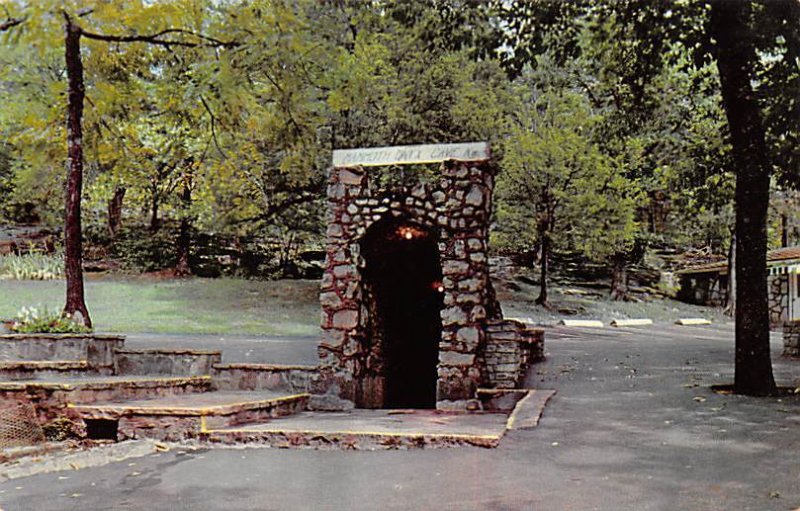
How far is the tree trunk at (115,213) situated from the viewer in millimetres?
25500

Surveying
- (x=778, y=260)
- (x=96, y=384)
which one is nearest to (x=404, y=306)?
(x=96, y=384)

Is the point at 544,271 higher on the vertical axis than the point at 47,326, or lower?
higher

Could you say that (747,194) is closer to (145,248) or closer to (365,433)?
(365,433)

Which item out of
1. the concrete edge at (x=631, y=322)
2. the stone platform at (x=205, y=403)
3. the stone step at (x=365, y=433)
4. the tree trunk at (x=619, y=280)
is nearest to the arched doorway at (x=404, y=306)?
the stone platform at (x=205, y=403)

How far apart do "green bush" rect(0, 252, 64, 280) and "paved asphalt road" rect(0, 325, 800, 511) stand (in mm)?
17827

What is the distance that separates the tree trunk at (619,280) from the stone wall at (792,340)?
13.8m

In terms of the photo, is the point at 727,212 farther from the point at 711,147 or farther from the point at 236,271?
the point at 236,271

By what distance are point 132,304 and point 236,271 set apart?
506 cm

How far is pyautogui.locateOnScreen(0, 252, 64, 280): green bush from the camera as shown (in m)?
22.5

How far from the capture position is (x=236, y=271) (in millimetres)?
25547

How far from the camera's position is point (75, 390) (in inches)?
319

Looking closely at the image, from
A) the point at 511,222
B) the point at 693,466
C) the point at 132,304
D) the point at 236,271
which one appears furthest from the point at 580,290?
the point at 693,466

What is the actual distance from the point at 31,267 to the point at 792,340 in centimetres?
2035

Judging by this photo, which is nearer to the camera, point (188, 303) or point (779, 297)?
point (188, 303)
